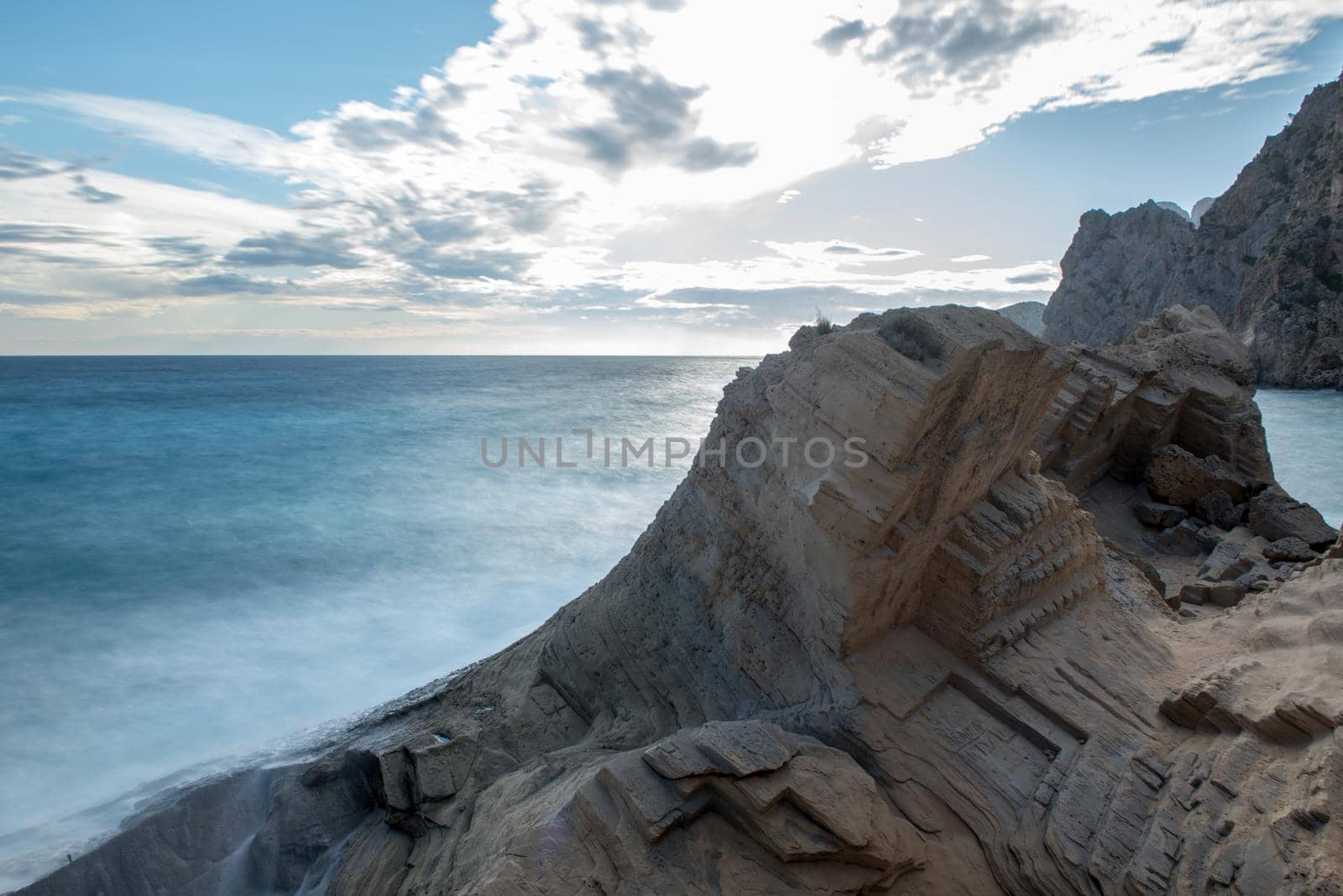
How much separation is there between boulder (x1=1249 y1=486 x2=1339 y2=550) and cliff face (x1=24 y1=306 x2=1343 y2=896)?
180 inches

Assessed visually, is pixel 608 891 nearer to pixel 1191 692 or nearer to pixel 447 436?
pixel 1191 692

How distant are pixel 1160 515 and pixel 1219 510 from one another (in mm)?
1032

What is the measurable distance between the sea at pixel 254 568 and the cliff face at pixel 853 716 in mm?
2866

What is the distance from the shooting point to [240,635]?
1277 cm

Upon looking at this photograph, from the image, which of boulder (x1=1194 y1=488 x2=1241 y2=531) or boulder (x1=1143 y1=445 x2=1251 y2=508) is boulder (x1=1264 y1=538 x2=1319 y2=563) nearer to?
boulder (x1=1194 y1=488 x2=1241 y2=531)

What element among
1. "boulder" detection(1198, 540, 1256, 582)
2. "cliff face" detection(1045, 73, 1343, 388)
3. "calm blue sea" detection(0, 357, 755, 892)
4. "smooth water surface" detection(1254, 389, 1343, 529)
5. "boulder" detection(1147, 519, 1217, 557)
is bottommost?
"calm blue sea" detection(0, 357, 755, 892)

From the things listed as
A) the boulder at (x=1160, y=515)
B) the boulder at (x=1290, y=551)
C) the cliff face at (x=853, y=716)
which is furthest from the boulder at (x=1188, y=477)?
the cliff face at (x=853, y=716)

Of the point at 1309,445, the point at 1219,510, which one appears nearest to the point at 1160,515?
the point at 1219,510

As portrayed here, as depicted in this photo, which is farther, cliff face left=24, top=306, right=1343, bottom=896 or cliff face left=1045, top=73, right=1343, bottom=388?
cliff face left=1045, top=73, right=1343, bottom=388

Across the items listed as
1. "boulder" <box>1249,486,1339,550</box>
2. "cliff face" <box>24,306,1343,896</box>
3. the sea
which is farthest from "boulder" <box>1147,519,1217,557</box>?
the sea

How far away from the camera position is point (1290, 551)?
11.0 m

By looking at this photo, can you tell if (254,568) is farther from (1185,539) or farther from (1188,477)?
(1188,477)

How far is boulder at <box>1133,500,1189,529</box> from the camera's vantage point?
13445mm

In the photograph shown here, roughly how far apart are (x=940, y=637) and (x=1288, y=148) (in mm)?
63491
